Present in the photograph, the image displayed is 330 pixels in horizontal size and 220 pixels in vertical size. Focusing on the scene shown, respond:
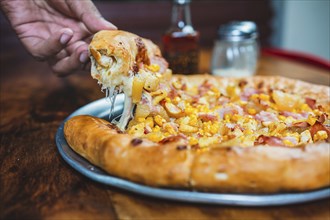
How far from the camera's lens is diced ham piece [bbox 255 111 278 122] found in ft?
7.48

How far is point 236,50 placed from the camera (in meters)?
3.93

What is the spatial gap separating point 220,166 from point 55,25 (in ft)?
6.55

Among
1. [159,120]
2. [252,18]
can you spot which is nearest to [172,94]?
[159,120]

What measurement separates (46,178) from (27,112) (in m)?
1.30

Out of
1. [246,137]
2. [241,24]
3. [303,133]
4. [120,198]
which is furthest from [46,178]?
[241,24]

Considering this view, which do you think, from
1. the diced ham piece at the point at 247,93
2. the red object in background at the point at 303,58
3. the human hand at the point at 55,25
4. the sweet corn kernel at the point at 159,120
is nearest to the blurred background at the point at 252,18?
the red object in background at the point at 303,58

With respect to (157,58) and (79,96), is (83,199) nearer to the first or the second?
(157,58)

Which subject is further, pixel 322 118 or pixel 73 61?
pixel 73 61

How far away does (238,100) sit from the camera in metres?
2.67

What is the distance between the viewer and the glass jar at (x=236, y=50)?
12.7 ft

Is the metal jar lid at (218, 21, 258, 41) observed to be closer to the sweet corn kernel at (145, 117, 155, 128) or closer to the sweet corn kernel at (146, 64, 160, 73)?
the sweet corn kernel at (146, 64, 160, 73)

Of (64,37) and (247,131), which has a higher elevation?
(64,37)

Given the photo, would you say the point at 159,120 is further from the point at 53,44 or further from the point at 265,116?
the point at 53,44

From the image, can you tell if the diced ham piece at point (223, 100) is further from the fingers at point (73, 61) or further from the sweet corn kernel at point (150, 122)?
the fingers at point (73, 61)
